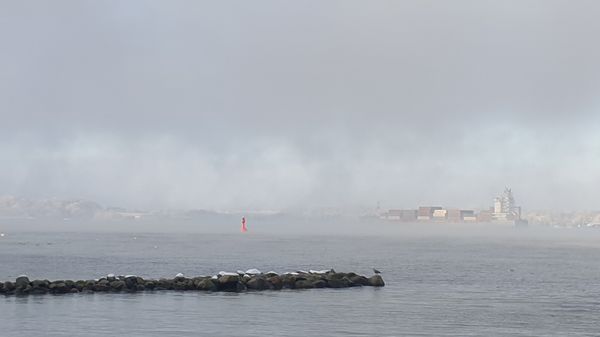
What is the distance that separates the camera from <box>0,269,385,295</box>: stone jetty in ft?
125

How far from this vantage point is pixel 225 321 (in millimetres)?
28859

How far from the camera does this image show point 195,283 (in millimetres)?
41594

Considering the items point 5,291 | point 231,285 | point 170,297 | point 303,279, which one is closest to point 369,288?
point 303,279

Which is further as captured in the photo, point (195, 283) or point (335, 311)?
point (195, 283)

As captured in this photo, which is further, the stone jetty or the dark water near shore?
the stone jetty

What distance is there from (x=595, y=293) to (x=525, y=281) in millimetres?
8288

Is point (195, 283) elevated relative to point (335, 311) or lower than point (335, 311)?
elevated

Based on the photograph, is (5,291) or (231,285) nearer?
(5,291)

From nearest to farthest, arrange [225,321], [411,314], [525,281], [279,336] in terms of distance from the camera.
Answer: [279,336] → [225,321] → [411,314] → [525,281]

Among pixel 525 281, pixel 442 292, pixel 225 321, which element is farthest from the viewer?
pixel 525 281

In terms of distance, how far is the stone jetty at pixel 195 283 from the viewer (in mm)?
38188

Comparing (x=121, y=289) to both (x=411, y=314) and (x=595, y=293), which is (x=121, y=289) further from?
(x=595, y=293)

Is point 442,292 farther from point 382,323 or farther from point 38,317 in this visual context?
point 38,317

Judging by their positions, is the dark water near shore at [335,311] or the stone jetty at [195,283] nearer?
the dark water near shore at [335,311]
